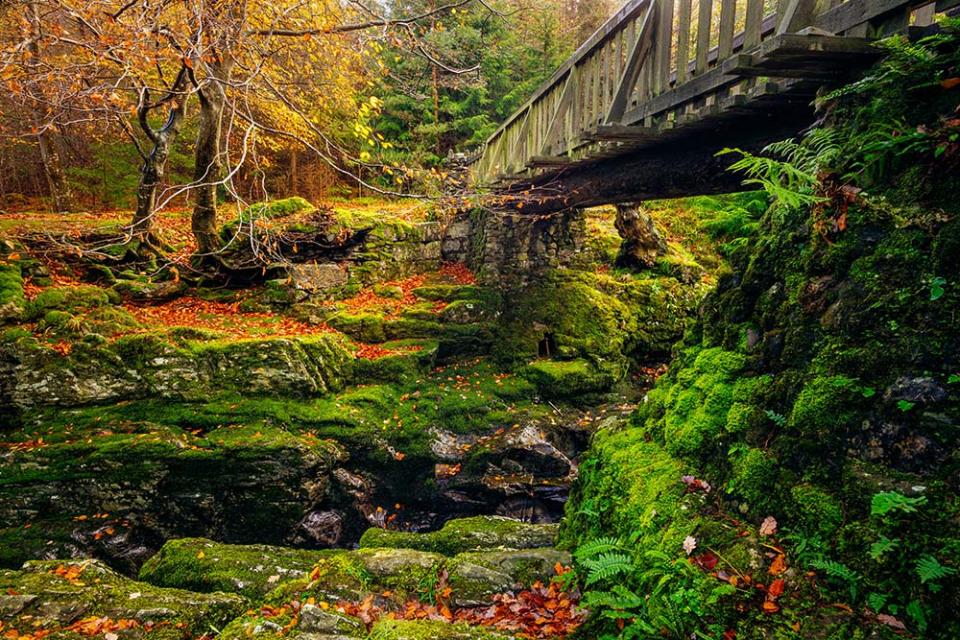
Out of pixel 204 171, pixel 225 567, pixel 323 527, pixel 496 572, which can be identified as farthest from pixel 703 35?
pixel 204 171

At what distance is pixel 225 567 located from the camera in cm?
484

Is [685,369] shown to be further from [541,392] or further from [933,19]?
[541,392]

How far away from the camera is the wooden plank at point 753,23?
3443 millimetres

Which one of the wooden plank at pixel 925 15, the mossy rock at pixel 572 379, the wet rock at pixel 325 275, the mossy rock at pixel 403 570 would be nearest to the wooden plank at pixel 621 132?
the wooden plank at pixel 925 15

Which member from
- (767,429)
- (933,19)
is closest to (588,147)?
Result: (933,19)

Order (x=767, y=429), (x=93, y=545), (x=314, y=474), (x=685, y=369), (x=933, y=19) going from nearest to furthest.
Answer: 1. (x=933, y=19)
2. (x=767, y=429)
3. (x=685, y=369)
4. (x=93, y=545)
5. (x=314, y=474)

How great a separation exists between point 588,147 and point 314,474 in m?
6.85

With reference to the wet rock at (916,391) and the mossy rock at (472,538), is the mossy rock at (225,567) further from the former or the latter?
the wet rock at (916,391)

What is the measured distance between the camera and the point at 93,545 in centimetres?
635

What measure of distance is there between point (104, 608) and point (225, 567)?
3.84 feet

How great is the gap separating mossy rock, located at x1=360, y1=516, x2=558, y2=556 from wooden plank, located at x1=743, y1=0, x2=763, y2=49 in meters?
5.12

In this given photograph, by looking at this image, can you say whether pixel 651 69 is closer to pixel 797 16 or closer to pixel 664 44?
pixel 664 44

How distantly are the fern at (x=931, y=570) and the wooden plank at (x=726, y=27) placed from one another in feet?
12.4

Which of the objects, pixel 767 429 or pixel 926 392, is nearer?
pixel 926 392
